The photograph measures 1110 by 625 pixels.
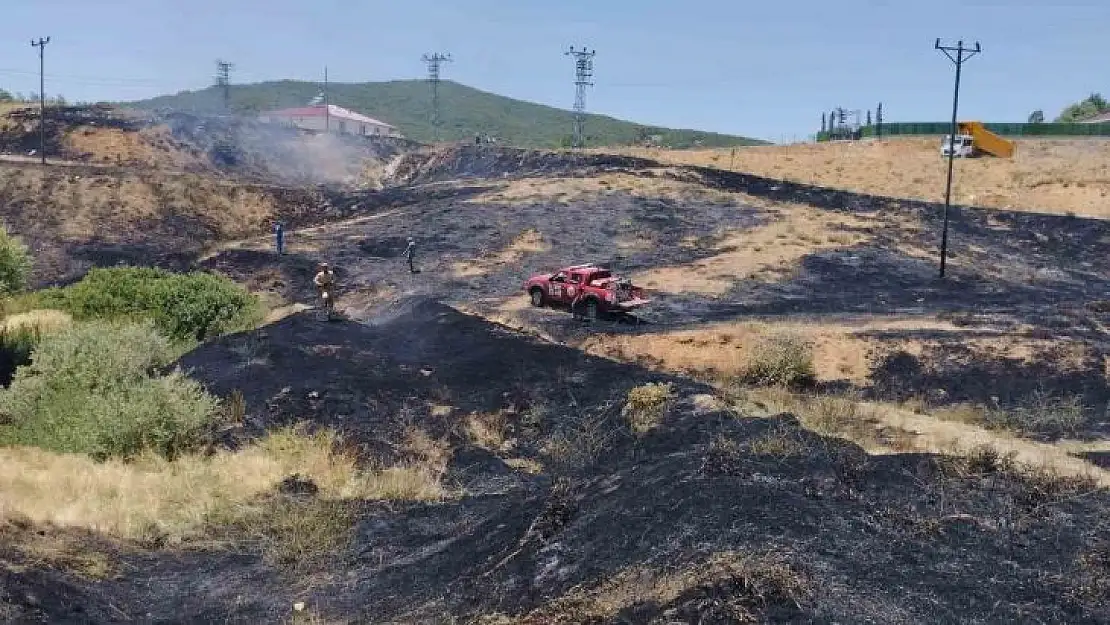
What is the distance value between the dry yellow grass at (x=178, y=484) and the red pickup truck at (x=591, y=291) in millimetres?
13423

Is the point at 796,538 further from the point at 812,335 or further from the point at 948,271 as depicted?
the point at 948,271

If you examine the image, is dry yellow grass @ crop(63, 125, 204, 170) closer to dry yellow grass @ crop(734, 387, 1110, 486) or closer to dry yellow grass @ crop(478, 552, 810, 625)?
dry yellow grass @ crop(734, 387, 1110, 486)

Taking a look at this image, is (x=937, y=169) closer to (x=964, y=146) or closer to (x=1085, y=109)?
(x=964, y=146)

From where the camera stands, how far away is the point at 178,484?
13.7 m

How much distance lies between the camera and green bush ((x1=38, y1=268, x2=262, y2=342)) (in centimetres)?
2758

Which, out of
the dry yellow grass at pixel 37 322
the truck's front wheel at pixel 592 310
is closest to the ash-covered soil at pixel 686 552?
the truck's front wheel at pixel 592 310

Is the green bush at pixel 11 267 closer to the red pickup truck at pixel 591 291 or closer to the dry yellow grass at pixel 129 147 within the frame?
the red pickup truck at pixel 591 291

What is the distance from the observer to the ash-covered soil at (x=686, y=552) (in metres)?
7.75

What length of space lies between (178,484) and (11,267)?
992 inches

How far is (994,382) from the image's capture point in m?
22.5

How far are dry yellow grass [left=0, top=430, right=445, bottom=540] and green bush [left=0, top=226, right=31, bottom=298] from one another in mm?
21008

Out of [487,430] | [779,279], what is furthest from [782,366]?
[779,279]

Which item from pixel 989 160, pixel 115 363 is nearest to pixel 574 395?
pixel 115 363

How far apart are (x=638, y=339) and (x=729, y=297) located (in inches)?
295
